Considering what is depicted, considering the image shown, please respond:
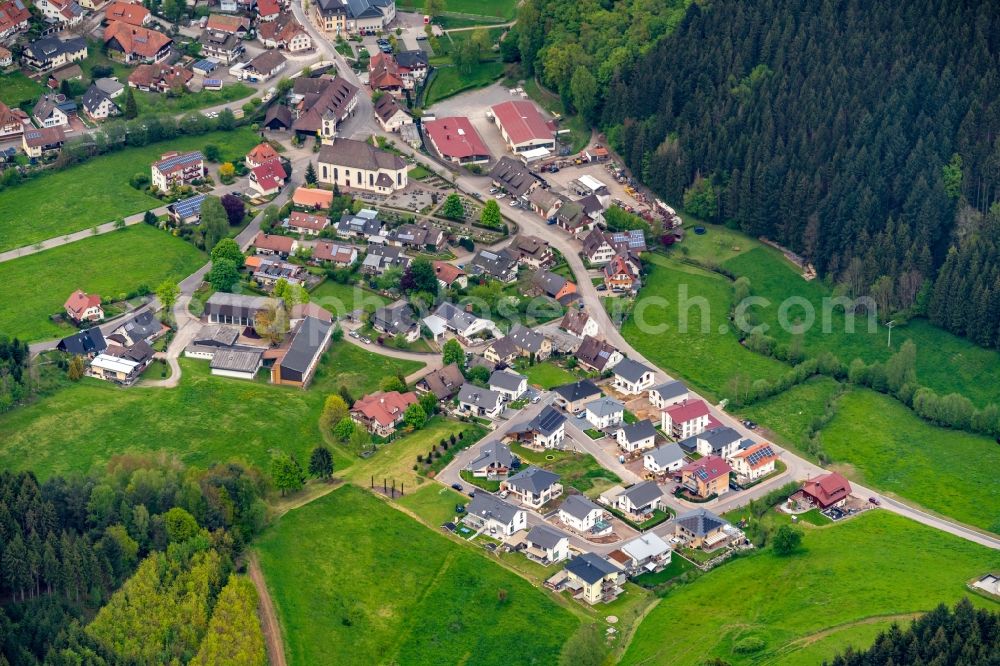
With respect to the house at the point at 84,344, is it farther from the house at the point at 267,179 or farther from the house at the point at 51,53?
the house at the point at 51,53

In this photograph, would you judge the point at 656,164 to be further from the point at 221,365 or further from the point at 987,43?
the point at 221,365

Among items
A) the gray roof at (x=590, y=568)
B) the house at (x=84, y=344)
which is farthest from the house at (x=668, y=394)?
the house at (x=84, y=344)

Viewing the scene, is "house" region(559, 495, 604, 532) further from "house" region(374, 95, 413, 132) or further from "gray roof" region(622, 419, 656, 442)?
"house" region(374, 95, 413, 132)

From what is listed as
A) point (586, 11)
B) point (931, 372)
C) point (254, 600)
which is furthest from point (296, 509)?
point (586, 11)

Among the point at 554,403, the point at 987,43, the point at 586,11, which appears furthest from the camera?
the point at 586,11

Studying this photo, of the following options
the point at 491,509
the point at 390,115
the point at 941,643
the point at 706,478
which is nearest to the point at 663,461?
the point at 706,478

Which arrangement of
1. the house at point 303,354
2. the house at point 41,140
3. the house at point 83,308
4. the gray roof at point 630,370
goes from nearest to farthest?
1. the house at point 303,354
2. the gray roof at point 630,370
3. the house at point 83,308
4. the house at point 41,140
